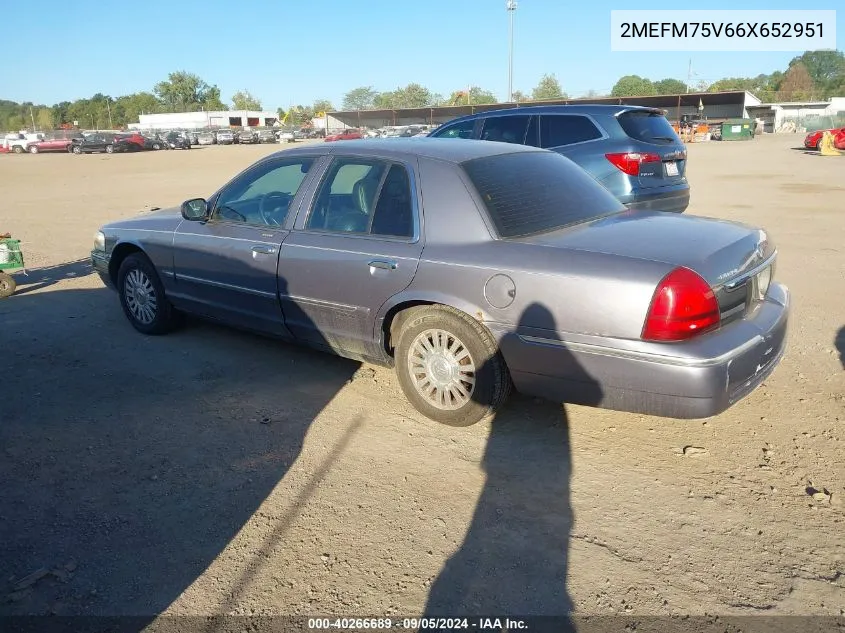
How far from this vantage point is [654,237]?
11.6ft

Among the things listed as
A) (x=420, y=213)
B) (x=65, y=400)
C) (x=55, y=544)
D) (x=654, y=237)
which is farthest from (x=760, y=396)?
(x=65, y=400)

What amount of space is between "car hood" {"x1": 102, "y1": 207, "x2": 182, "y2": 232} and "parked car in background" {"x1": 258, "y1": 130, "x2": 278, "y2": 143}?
56323 mm

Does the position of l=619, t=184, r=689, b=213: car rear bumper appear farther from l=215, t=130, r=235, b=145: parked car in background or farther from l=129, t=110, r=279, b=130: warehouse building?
l=129, t=110, r=279, b=130: warehouse building

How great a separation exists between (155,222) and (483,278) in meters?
3.27

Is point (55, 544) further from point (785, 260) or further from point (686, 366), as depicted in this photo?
point (785, 260)

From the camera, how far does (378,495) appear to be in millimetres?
3279

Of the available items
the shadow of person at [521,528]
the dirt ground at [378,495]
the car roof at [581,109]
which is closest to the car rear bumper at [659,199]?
the car roof at [581,109]

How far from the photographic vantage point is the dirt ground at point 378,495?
2619 millimetres

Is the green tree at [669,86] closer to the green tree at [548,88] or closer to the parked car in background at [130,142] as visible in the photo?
the green tree at [548,88]

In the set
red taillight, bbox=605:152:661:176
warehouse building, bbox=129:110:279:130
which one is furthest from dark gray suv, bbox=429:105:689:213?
warehouse building, bbox=129:110:279:130

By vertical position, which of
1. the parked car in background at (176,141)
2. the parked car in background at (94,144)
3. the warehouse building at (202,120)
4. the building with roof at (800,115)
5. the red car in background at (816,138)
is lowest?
the red car in background at (816,138)

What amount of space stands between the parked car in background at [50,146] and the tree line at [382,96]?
57908 millimetres

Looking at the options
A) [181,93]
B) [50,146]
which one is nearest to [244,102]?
[181,93]

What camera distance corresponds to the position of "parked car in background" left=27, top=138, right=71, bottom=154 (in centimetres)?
4746
